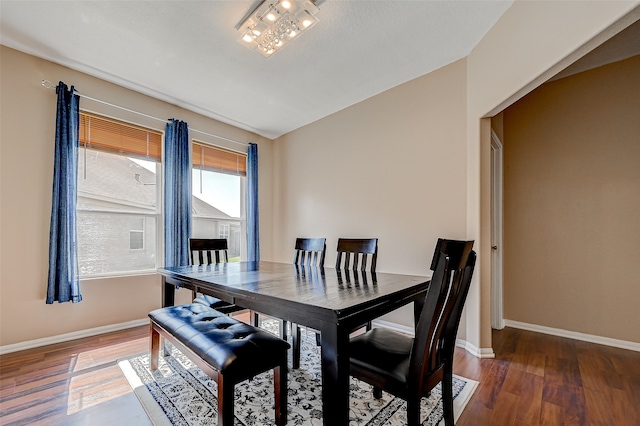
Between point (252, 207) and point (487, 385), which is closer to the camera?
point (487, 385)

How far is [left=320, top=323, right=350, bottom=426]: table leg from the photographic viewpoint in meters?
1.07

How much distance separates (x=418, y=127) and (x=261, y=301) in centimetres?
244

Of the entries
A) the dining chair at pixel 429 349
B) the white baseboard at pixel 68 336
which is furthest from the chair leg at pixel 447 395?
the white baseboard at pixel 68 336

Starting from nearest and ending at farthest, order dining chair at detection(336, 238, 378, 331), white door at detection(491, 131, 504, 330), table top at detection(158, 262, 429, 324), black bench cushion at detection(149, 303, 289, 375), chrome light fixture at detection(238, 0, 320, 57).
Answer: table top at detection(158, 262, 429, 324) < black bench cushion at detection(149, 303, 289, 375) < chrome light fixture at detection(238, 0, 320, 57) < dining chair at detection(336, 238, 378, 331) < white door at detection(491, 131, 504, 330)

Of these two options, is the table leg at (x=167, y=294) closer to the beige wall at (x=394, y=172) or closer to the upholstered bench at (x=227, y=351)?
the upholstered bench at (x=227, y=351)

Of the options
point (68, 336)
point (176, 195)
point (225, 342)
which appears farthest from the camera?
point (176, 195)

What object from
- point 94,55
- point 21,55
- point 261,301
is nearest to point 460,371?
point 261,301

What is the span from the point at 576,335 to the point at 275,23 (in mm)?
3944

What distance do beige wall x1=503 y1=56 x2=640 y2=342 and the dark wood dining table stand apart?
84.3 inches

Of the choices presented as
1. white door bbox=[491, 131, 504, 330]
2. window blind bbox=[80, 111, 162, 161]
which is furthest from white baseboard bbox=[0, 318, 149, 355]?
white door bbox=[491, 131, 504, 330]

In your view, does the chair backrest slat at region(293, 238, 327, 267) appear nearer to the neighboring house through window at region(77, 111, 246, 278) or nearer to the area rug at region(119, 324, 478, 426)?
the area rug at region(119, 324, 478, 426)

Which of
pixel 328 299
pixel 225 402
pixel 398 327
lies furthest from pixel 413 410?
pixel 398 327

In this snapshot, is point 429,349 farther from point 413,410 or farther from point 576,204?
point 576,204

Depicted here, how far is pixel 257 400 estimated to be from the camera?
5.57 feet
